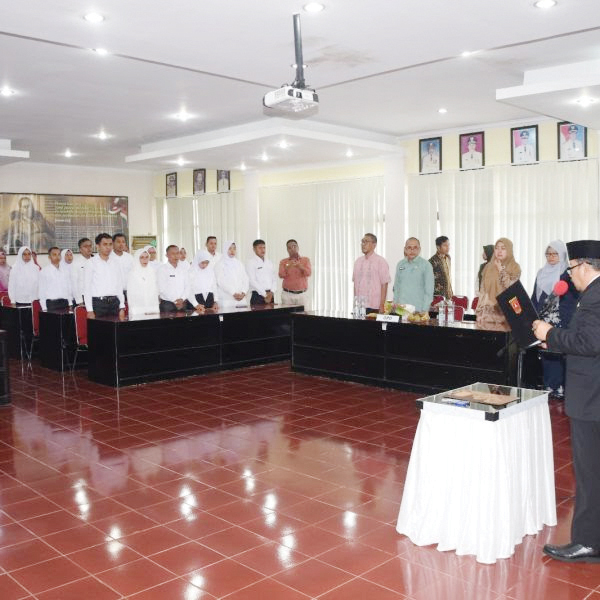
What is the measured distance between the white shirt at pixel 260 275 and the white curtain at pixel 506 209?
229 centimetres

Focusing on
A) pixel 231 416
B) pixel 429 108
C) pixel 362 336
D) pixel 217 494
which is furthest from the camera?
pixel 429 108

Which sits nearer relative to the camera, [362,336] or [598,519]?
[598,519]

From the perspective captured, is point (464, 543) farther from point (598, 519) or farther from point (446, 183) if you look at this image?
point (446, 183)

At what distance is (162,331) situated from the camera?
307 inches

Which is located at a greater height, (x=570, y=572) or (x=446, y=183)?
(x=446, y=183)

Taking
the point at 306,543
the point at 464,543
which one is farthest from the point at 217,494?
the point at 464,543

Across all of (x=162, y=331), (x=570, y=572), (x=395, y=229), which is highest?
(x=395, y=229)

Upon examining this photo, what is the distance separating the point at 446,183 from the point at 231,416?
211 inches

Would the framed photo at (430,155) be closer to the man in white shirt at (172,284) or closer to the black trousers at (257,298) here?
the black trousers at (257,298)

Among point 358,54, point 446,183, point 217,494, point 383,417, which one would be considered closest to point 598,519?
point 217,494

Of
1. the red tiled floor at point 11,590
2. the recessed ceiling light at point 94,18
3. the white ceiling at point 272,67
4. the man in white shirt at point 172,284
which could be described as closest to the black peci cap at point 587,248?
the white ceiling at point 272,67

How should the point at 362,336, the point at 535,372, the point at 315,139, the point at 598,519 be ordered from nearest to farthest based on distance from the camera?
the point at 598,519
the point at 535,372
the point at 362,336
the point at 315,139

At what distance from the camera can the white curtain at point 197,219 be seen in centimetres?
1304

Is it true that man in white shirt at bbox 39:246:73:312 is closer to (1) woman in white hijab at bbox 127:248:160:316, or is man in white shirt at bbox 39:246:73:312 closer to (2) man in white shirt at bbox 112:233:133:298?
(2) man in white shirt at bbox 112:233:133:298
